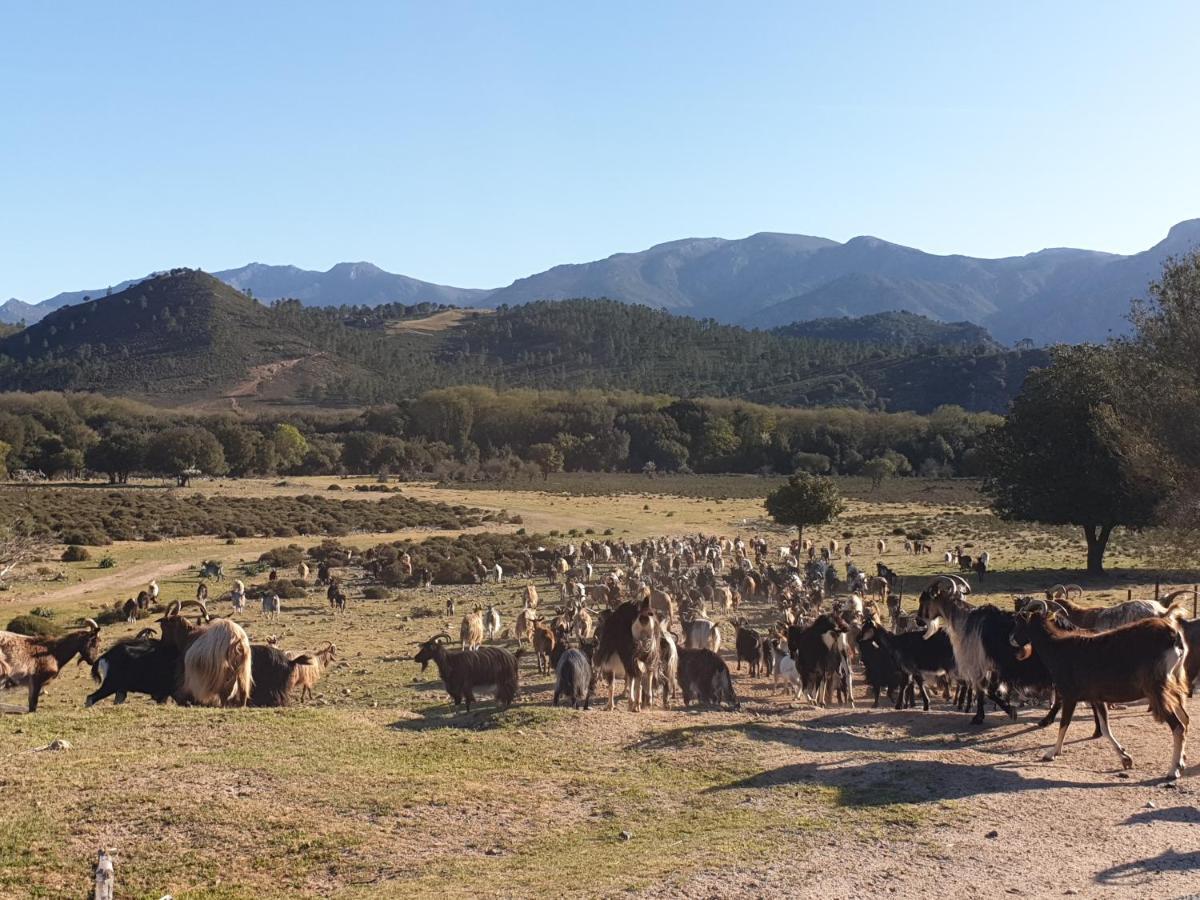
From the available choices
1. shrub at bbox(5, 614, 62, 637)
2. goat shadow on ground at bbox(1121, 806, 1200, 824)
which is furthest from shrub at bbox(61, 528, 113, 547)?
goat shadow on ground at bbox(1121, 806, 1200, 824)

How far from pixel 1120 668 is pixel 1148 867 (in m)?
3.29

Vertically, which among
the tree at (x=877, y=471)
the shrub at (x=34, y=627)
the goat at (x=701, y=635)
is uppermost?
the tree at (x=877, y=471)

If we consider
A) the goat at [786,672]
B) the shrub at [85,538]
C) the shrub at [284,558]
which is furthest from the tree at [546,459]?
the goat at [786,672]

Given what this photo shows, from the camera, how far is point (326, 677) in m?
18.2

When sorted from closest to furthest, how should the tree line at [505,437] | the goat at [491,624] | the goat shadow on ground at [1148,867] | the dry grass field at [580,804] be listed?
the dry grass field at [580,804], the goat shadow on ground at [1148,867], the goat at [491,624], the tree line at [505,437]

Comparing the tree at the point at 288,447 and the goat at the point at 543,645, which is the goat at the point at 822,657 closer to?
the goat at the point at 543,645

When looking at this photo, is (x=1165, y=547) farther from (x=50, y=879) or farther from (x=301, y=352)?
(x=301, y=352)

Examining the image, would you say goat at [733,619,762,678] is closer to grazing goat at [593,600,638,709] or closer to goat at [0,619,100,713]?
grazing goat at [593,600,638,709]

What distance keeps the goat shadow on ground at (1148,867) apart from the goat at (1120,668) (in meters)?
2.34

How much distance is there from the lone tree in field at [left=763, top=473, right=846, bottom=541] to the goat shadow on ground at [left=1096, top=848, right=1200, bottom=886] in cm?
3445

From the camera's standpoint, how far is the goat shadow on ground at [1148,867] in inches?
320

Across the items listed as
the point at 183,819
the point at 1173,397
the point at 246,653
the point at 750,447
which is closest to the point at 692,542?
the point at 1173,397

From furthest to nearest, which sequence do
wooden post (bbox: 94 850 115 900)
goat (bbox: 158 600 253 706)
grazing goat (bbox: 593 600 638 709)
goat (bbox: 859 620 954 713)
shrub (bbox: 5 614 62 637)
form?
shrub (bbox: 5 614 62 637) < goat (bbox: 859 620 954 713) < grazing goat (bbox: 593 600 638 709) < goat (bbox: 158 600 253 706) < wooden post (bbox: 94 850 115 900)

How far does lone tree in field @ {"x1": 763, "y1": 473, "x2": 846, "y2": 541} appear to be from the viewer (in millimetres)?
43000
